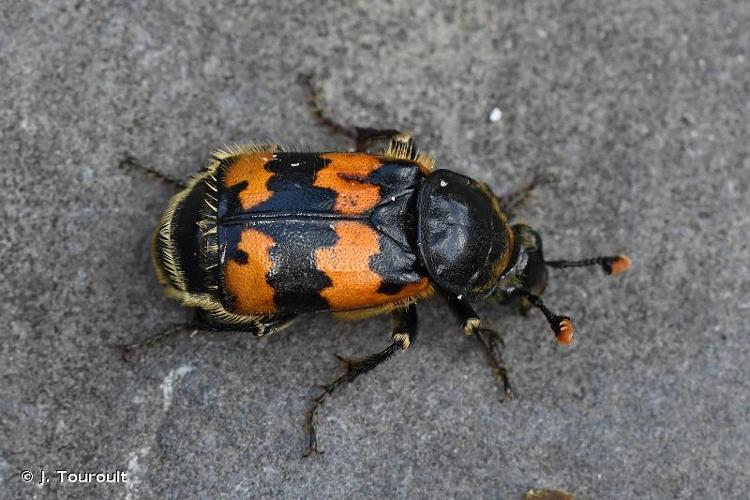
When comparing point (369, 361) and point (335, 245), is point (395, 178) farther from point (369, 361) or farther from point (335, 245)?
point (369, 361)

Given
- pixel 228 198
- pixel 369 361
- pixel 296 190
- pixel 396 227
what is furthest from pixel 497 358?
pixel 228 198

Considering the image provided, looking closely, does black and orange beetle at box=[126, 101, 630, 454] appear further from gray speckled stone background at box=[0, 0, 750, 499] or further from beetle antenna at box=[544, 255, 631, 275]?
gray speckled stone background at box=[0, 0, 750, 499]

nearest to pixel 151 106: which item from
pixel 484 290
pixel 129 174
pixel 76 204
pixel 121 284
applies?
pixel 129 174

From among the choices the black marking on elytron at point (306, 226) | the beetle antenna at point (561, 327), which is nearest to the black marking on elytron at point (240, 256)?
the black marking on elytron at point (306, 226)

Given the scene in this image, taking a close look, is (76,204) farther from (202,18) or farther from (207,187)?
(202,18)

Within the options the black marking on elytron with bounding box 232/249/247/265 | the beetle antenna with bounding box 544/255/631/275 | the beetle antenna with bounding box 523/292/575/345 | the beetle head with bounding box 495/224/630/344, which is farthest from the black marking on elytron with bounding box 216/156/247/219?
the beetle antenna with bounding box 544/255/631/275

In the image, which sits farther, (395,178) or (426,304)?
(426,304)
